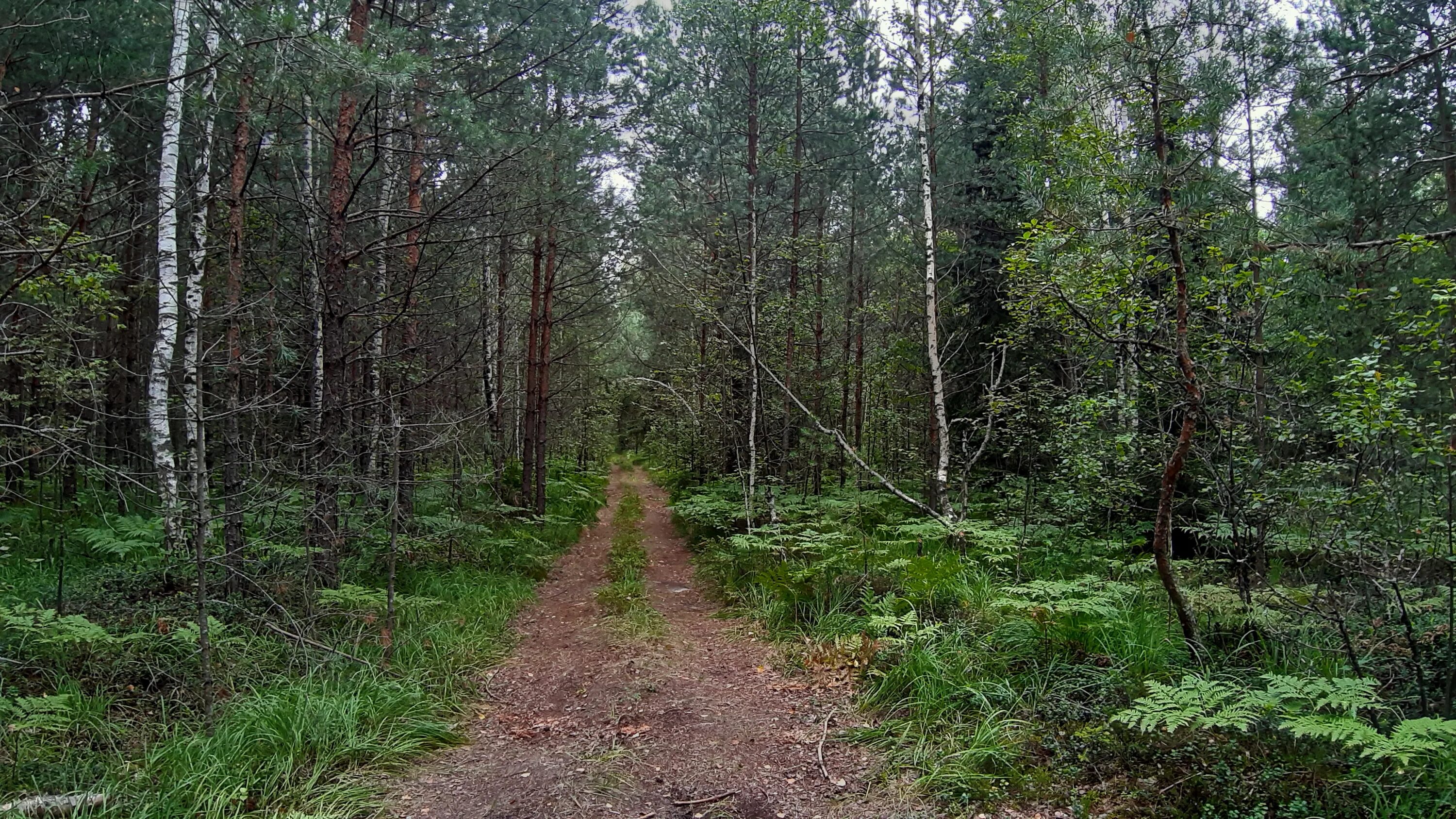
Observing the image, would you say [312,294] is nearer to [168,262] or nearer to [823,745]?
[168,262]

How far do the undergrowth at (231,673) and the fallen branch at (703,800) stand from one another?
1756 millimetres

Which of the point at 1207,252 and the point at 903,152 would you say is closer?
the point at 1207,252

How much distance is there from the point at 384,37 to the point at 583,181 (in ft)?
18.6

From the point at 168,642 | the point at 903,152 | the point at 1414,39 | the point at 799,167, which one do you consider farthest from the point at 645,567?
the point at 1414,39

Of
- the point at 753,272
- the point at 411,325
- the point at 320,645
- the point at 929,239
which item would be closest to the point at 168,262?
the point at 411,325

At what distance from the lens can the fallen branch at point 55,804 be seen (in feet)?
9.99

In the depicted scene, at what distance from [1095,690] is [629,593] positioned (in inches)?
216

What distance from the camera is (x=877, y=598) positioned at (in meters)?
6.24

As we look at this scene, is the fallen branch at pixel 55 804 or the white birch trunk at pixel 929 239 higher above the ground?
the white birch trunk at pixel 929 239

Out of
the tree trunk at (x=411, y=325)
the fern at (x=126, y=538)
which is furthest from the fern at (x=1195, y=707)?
the fern at (x=126, y=538)

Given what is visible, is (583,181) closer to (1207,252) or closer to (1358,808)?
(1207,252)

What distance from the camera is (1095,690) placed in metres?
4.22

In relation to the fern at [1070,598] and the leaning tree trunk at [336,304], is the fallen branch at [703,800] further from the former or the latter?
the leaning tree trunk at [336,304]

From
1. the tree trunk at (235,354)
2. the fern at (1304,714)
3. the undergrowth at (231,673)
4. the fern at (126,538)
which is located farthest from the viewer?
the fern at (126,538)
